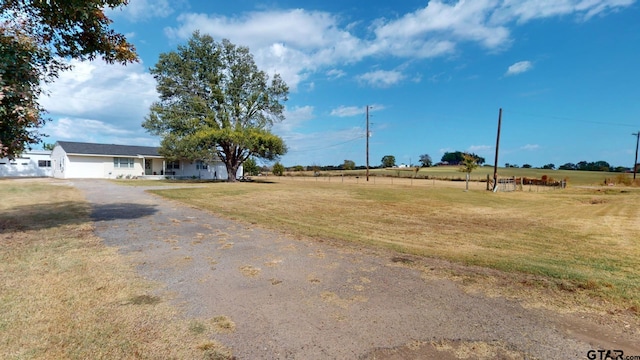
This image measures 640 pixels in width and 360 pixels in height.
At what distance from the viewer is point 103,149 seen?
35156mm

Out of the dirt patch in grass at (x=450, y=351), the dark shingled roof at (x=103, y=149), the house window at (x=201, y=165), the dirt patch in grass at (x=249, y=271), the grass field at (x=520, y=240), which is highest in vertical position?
the dark shingled roof at (x=103, y=149)

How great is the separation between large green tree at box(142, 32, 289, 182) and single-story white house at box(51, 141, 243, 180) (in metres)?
6.58

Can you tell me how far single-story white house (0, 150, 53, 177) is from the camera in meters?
35.6

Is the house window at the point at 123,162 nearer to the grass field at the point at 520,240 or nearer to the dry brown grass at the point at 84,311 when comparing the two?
the grass field at the point at 520,240

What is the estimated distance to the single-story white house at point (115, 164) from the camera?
106 ft

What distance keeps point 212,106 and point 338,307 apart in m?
33.4

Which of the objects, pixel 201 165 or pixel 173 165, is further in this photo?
pixel 201 165

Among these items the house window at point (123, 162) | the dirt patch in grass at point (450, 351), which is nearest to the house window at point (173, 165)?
the house window at point (123, 162)

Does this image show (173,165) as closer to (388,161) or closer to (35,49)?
(35,49)

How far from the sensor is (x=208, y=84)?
32.5 meters

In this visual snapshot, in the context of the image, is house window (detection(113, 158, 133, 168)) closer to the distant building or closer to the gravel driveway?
the distant building

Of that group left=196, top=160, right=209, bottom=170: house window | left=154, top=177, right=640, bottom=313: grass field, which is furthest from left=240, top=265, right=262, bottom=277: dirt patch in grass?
left=196, top=160, right=209, bottom=170: house window

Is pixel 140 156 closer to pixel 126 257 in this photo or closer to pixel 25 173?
pixel 25 173

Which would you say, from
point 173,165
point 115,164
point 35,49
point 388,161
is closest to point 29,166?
point 115,164
